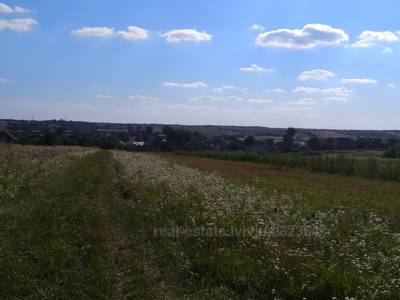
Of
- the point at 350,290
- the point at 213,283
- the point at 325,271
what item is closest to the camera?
the point at 350,290

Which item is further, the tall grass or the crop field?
the tall grass

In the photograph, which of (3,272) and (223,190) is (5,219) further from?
(223,190)

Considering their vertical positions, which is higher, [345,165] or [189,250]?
[189,250]

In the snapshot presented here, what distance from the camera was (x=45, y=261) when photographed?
9453 mm

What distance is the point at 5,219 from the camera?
526 inches

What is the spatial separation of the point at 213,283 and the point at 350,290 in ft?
7.97

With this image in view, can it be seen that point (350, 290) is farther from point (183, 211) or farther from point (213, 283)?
point (183, 211)

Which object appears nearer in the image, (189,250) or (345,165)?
(189,250)

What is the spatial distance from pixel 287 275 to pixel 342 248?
5.95ft

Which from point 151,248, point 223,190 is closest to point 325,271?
point 151,248

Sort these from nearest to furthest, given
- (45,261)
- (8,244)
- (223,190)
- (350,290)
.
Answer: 1. (350,290)
2. (45,261)
3. (8,244)
4. (223,190)

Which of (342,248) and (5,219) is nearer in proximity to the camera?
(342,248)

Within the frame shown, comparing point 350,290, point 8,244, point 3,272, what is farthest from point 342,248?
point 8,244

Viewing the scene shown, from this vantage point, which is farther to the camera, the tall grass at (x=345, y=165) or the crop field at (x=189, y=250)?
the tall grass at (x=345, y=165)
